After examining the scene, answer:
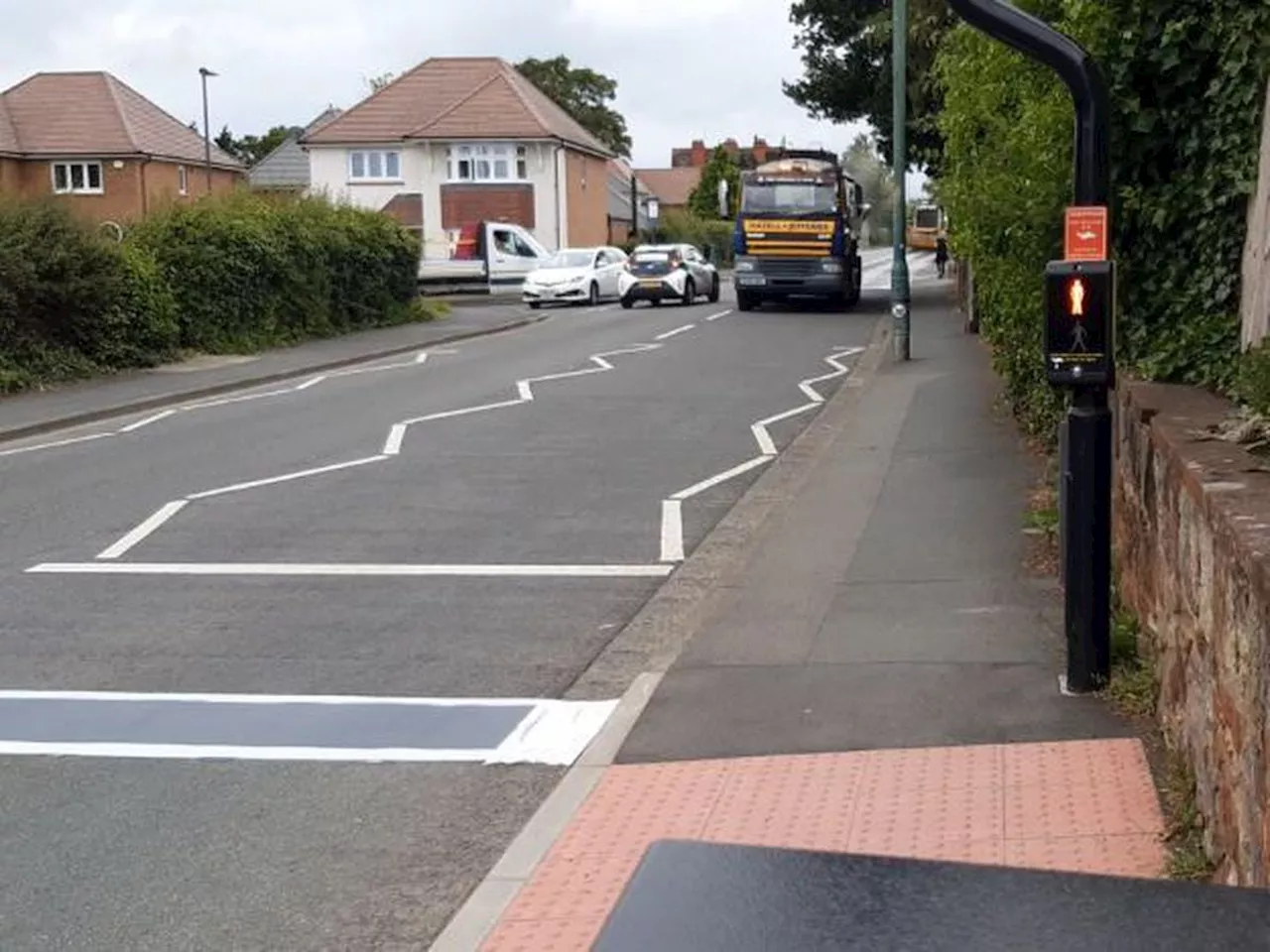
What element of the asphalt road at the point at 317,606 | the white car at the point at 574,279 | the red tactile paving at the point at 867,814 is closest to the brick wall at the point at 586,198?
the white car at the point at 574,279

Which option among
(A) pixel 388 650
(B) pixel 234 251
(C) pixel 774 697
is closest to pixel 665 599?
(A) pixel 388 650

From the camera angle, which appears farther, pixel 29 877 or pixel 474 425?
pixel 474 425

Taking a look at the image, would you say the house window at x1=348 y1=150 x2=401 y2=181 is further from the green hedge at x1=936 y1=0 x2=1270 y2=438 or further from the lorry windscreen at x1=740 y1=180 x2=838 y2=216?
the green hedge at x1=936 y1=0 x2=1270 y2=438

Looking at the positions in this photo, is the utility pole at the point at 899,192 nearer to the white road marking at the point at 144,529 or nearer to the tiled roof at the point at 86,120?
the white road marking at the point at 144,529

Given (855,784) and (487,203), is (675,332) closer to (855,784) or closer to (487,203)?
(855,784)

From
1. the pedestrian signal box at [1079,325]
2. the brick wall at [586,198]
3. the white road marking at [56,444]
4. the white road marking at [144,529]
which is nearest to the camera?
the pedestrian signal box at [1079,325]

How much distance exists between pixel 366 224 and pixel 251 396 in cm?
1378

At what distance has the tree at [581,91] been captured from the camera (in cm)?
10425

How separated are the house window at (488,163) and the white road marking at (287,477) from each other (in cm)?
5424

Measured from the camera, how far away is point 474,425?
58.2 ft

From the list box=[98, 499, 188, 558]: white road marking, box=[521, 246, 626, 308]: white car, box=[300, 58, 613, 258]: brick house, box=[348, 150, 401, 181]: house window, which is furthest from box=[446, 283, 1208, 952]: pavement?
box=[348, 150, 401, 181]: house window

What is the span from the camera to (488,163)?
225ft

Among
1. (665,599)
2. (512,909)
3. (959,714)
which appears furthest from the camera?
(665,599)

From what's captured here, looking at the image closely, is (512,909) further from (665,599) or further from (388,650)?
(665,599)
